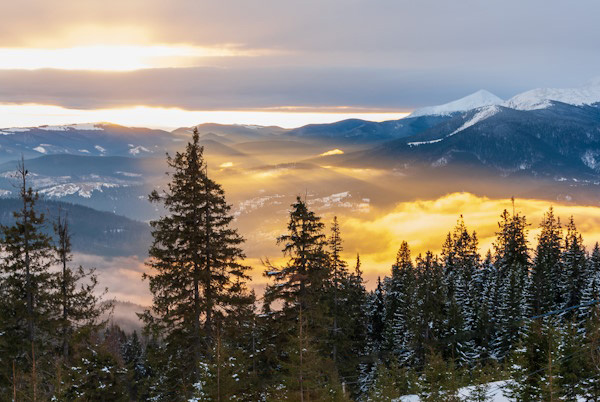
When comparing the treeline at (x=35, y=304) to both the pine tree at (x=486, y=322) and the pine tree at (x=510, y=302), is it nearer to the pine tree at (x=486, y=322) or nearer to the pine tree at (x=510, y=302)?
the pine tree at (x=510, y=302)

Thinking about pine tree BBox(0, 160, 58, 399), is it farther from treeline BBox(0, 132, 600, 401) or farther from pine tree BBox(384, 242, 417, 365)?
pine tree BBox(384, 242, 417, 365)

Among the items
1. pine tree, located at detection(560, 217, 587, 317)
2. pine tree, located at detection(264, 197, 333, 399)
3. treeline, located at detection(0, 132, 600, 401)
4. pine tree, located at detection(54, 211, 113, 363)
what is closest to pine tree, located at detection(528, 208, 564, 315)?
pine tree, located at detection(560, 217, 587, 317)

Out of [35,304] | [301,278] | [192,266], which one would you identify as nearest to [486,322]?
[301,278]

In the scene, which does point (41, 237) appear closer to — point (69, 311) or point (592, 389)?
point (69, 311)

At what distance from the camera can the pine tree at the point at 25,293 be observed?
28109 millimetres

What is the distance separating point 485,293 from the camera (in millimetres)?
69875

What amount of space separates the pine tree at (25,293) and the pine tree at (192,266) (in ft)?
22.2

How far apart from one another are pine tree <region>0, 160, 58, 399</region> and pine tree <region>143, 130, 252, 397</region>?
6.75 meters

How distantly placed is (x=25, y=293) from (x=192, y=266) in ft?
30.9

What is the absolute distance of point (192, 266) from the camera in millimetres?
26422

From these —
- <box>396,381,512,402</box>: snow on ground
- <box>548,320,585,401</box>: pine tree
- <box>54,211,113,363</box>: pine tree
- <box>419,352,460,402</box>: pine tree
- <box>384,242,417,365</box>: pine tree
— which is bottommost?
<box>384,242,417,365</box>: pine tree

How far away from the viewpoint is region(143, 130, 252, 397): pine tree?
25.6 metres

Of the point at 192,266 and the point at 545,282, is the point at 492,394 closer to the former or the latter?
the point at 192,266

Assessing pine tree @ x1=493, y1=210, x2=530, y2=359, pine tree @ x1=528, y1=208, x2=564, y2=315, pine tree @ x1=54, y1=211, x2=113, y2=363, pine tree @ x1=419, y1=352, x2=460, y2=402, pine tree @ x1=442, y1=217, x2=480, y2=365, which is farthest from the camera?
pine tree @ x1=528, y1=208, x2=564, y2=315
